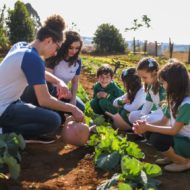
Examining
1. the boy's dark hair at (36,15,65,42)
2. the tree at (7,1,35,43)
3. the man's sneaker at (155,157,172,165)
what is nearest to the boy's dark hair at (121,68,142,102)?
the boy's dark hair at (36,15,65,42)

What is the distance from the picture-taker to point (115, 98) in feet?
19.0

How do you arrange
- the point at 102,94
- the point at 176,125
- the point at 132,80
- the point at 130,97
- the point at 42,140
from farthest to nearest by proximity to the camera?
the point at 102,94 < the point at 130,97 < the point at 132,80 < the point at 42,140 < the point at 176,125

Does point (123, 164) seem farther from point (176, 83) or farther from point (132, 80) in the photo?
point (132, 80)

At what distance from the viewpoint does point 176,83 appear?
3.71 metres

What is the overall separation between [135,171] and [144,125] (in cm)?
76

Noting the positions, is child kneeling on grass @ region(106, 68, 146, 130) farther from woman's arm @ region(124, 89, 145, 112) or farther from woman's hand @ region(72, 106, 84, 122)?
woman's hand @ region(72, 106, 84, 122)

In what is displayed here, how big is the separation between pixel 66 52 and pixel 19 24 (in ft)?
66.6

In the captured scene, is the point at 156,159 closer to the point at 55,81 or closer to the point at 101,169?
the point at 101,169

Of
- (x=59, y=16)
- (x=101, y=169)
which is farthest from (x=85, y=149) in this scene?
(x=59, y=16)

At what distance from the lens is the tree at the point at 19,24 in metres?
24.9

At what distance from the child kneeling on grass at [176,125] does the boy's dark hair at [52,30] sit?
3.30ft

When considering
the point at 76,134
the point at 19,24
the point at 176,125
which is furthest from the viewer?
the point at 19,24

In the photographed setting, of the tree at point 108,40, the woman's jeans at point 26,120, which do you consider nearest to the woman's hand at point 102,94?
the woman's jeans at point 26,120

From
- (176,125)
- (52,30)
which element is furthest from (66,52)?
(176,125)
